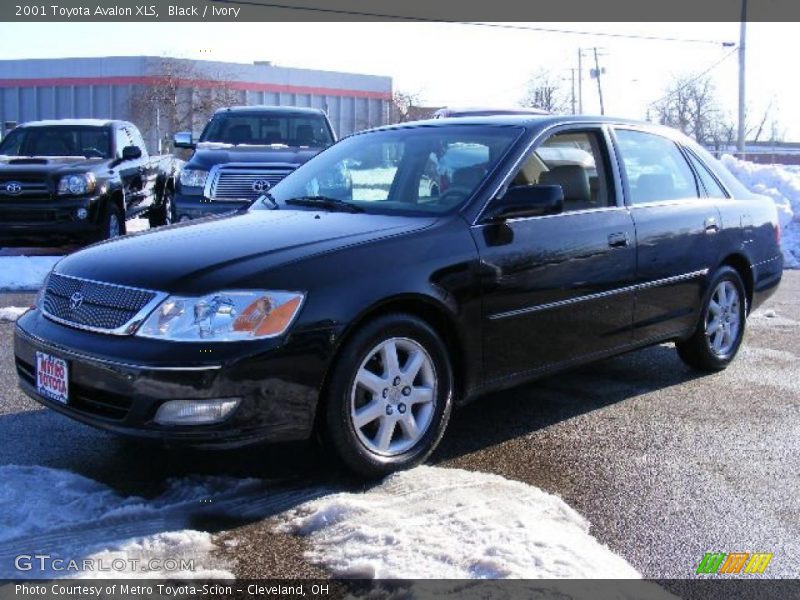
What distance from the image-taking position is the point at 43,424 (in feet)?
15.2

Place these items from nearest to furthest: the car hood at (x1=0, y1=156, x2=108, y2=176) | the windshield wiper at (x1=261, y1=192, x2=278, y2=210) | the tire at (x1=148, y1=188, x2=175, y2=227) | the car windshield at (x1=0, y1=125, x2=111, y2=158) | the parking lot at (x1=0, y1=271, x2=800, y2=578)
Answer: the parking lot at (x1=0, y1=271, x2=800, y2=578)
the windshield wiper at (x1=261, y1=192, x2=278, y2=210)
the car hood at (x1=0, y1=156, x2=108, y2=176)
the car windshield at (x1=0, y1=125, x2=111, y2=158)
the tire at (x1=148, y1=188, x2=175, y2=227)

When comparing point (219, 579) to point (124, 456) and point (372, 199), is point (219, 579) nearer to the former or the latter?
point (124, 456)

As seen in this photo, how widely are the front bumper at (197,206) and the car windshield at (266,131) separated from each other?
5.66 feet

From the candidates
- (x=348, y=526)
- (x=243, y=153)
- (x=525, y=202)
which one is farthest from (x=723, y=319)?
(x=243, y=153)

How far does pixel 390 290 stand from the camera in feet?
12.5

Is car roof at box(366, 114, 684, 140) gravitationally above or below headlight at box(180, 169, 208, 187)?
above

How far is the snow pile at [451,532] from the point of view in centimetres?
304

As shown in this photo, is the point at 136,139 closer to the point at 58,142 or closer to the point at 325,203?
the point at 58,142

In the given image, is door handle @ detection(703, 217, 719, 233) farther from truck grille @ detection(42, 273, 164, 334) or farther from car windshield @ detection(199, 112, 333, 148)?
car windshield @ detection(199, 112, 333, 148)

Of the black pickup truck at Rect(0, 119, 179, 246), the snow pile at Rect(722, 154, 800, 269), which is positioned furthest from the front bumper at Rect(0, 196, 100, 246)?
the snow pile at Rect(722, 154, 800, 269)

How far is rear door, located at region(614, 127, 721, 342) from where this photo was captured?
5.15 m

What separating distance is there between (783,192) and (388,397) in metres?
14.2

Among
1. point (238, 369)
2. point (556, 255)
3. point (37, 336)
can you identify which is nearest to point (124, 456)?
point (37, 336)

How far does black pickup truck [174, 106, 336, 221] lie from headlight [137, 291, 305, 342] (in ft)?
16.0
